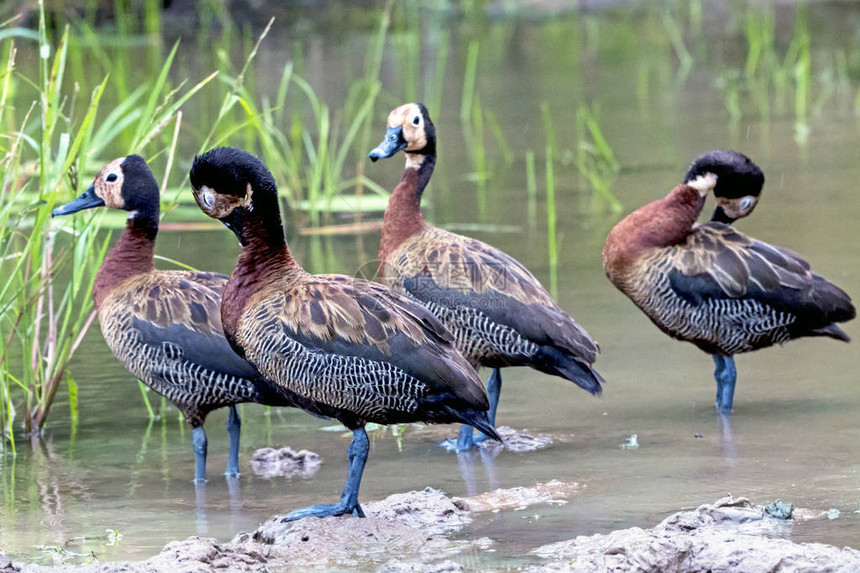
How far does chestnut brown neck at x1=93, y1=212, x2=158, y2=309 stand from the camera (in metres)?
6.95

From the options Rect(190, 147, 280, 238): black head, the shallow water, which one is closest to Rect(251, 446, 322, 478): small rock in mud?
the shallow water

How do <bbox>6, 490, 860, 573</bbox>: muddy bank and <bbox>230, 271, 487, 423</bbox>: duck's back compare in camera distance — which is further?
<bbox>230, 271, 487, 423</bbox>: duck's back

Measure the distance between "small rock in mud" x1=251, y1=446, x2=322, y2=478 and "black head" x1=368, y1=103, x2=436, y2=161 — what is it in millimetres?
1980

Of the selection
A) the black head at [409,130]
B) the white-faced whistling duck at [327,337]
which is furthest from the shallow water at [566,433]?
the black head at [409,130]

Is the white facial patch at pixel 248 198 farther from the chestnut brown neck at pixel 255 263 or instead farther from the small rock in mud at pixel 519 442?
the small rock in mud at pixel 519 442

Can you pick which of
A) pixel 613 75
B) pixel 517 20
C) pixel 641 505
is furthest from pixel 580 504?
pixel 517 20

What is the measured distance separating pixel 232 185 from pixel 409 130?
2.47m

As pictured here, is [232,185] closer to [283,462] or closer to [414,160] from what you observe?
[283,462]

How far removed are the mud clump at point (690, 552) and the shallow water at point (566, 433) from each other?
0.25m

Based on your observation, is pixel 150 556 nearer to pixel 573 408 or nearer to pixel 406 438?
pixel 406 438

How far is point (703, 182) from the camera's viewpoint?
779 centimetres

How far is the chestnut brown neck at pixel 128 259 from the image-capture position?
695 cm

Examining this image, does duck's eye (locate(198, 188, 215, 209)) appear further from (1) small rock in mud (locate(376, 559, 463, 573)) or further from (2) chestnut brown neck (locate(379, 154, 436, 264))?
(2) chestnut brown neck (locate(379, 154, 436, 264))

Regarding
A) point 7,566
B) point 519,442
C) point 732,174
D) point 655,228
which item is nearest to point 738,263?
point 655,228
